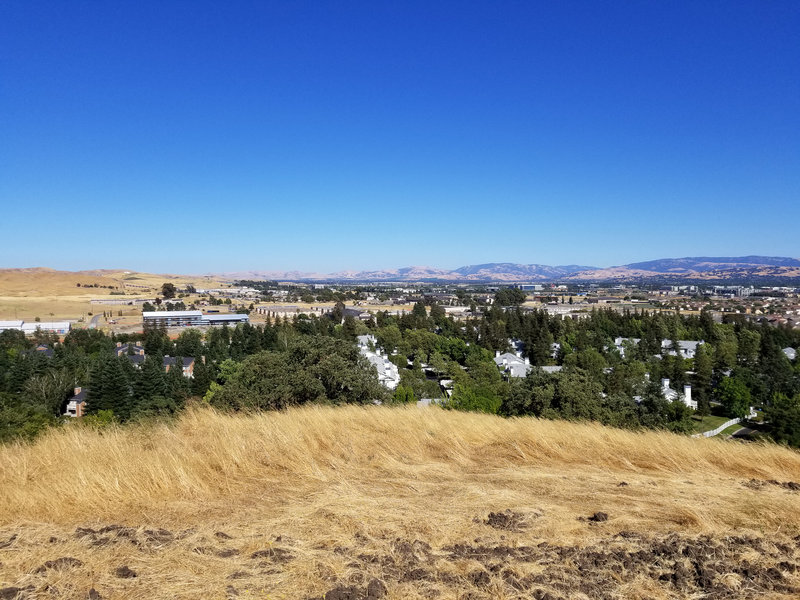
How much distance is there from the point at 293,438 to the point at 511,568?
3.52 m

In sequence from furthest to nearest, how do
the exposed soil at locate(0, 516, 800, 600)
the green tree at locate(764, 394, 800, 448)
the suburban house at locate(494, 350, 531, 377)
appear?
the suburban house at locate(494, 350, 531, 377), the green tree at locate(764, 394, 800, 448), the exposed soil at locate(0, 516, 800, 600)

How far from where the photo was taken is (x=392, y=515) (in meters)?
3.78

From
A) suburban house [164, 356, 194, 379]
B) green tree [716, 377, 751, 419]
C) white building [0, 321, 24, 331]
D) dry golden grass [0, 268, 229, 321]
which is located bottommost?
green tree [716, 377, 751, 419]

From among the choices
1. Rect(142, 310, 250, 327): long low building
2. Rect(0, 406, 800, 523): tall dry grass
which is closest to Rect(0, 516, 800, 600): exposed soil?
Rect(0, 406, 800, 523): tall dry grass

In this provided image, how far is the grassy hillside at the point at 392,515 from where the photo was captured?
2789 mm

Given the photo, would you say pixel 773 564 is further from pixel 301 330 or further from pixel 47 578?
pixel 301 330

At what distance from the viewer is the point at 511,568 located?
2.91 metres

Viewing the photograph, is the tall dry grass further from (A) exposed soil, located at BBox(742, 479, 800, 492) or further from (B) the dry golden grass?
(B) the dry golden grass

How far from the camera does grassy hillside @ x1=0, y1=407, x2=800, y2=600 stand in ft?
9.15

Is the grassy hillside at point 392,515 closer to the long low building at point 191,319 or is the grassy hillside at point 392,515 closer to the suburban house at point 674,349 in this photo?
the suburban house at point 674,349

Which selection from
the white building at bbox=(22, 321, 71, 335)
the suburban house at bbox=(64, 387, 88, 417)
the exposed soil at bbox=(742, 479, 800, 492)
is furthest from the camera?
the white building at bbox=(22, 321, 71, 335)

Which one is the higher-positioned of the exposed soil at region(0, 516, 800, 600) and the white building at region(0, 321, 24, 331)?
the exposed soil at region(0, 516, 800, 600)

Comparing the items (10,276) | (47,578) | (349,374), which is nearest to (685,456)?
(47,578)

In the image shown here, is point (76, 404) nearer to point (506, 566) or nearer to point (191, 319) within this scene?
point (506, 566)
